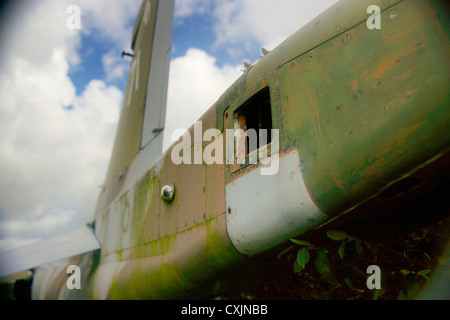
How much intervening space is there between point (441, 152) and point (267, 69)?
100cm

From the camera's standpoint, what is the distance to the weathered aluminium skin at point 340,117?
0.94m

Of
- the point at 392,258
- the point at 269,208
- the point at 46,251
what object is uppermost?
the point at 46,251

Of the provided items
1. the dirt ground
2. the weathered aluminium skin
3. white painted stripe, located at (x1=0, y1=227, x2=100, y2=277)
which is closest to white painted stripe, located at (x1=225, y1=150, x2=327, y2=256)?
the weathered aluminium skin

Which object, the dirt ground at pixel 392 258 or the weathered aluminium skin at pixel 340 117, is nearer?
the weathered aluminium skin at pixel 340 117

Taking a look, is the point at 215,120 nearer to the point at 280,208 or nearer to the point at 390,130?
the point at 280,208

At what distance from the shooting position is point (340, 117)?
1.14 m

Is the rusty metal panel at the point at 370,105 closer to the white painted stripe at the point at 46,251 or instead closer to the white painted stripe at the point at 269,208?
the white painted stripe at the point at 269,208

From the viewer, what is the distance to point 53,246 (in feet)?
15.4

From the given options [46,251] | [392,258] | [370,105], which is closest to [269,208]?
[370,105]

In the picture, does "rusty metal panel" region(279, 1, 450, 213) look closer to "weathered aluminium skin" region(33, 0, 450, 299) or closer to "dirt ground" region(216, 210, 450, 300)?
"weathered aluminium skin" region(33, 0, 450, 299)

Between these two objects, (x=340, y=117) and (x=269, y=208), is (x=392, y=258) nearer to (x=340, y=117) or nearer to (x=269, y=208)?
(x=269, y=208)

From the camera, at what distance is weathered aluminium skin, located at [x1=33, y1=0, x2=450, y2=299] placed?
3.10ft

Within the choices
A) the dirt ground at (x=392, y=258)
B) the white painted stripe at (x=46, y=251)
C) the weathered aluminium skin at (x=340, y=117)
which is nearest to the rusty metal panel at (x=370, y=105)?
the weathered aluminium skin at (x=340, y=117)

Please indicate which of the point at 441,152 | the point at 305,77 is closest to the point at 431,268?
the point at 441,152
